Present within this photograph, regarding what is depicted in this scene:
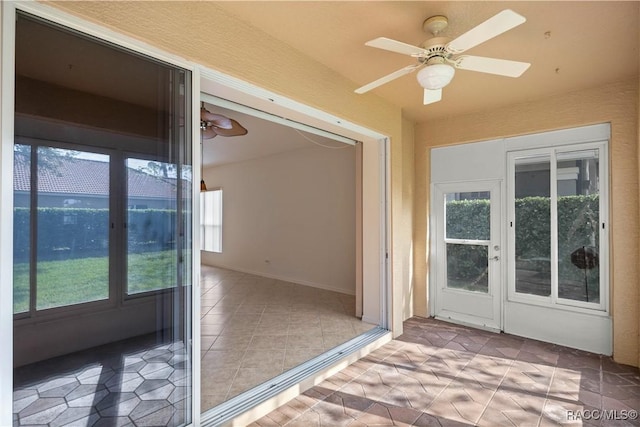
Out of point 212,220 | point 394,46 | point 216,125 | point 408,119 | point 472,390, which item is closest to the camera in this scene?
point 394,46

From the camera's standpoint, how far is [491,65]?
1.94 meters

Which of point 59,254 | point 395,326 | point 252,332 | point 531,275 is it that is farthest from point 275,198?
point 59,254

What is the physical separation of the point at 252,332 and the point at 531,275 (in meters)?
3.28

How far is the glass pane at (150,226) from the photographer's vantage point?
175 centimetres

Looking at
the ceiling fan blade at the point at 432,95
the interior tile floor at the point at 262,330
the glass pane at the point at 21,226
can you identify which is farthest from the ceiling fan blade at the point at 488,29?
the interior tile floor at the point at 262,330

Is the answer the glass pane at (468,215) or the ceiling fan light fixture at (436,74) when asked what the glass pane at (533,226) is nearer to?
the glass pane at (468,215)

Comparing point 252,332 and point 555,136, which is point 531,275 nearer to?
point 555,136

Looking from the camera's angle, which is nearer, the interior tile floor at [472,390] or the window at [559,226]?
the interior tile floor at [472,390]

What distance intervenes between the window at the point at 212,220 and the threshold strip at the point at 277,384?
18.3 feet

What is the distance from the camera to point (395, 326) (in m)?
3.53

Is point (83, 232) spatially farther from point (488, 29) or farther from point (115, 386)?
point (488, 29)

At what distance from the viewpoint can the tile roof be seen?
1321 mm

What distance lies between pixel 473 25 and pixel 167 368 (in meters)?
2.98

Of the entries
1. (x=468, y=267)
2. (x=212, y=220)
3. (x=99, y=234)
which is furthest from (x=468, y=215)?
(x=212, y=220)
